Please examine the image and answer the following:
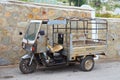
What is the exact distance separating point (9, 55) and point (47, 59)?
2.04 metres

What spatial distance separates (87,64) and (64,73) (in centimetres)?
99

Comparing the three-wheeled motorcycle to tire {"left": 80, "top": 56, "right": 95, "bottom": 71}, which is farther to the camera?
tire {"left": 80, "top": 56, "right": 95, "bottom": 71}

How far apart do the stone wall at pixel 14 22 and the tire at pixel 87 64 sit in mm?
2622

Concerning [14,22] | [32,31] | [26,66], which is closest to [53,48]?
[32,31]

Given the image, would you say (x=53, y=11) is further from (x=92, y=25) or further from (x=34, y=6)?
(x=92, y=25)

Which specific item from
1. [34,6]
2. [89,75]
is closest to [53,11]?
[34,6]

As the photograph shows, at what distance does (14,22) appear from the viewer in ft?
34.2

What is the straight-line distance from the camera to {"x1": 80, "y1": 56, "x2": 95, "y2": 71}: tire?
9.56 meters

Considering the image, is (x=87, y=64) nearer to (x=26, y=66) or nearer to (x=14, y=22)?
(x=26, y=66)

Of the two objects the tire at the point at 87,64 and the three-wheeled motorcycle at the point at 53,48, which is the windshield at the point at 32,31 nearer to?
the three-wheeled motorcycle at the point at 53,48

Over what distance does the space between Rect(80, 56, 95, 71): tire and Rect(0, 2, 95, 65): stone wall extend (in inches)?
103

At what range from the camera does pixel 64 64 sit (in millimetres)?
9555

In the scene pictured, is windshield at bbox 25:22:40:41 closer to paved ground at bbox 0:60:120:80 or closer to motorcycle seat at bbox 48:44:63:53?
motorcycle seat at bbox 48:44:63:53

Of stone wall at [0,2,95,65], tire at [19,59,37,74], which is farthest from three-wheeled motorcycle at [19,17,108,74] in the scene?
stone wall at [0,2,95,65]
